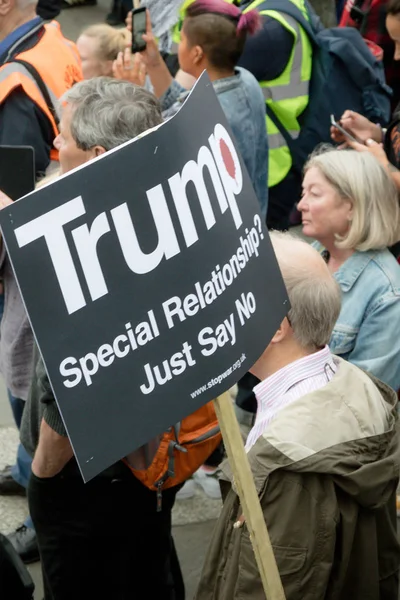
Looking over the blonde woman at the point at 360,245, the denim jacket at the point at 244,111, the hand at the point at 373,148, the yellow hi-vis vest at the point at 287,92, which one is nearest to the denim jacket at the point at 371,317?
the blonde woman at the point at 360,245

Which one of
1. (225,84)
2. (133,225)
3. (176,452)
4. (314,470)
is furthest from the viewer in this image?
(225,84)

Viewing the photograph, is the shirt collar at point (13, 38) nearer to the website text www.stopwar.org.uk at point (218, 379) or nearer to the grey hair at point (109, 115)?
the grey hair at point (109, 115)

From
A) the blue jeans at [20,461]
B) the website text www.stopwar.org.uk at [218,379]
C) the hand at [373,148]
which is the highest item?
the website text www.stopwar.org.uk at [218,379]

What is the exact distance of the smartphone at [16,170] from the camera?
2.94 meters

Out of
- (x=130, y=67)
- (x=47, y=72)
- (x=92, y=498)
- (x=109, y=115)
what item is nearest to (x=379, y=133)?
(x=130, y=67)

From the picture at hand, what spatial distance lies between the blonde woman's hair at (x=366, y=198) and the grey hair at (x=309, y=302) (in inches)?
33.2

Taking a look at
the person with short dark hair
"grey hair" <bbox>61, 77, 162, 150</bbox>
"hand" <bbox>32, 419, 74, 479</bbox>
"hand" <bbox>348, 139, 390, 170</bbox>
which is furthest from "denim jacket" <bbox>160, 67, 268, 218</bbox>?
"hand" <bbox>32, 419, 74, 479</bbox>

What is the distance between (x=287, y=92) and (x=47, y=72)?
60.2 inches

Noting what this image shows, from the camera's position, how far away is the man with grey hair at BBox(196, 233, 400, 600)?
2150mm

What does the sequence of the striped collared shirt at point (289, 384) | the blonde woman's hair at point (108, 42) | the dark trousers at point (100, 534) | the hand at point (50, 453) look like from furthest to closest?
the blonde woman's hair at point (108, 42) → the dark trousers at point (100, 534) → the hand at point (50, 453) → the striped collared shirt at point (289, 384)

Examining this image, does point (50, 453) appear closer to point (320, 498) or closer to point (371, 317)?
point (320, 498)

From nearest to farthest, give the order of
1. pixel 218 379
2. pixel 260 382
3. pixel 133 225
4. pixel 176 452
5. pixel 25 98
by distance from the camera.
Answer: pixel 133 225 → pixel 218 379 → pixel 176 452 → pixel 260 382 → pixel 25 98

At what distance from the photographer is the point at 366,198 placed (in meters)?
3.28

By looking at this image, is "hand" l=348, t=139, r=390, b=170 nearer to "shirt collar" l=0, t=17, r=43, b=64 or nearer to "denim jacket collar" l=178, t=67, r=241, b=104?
"denim jacket collar" l=178, t=67, r=241, b=104
